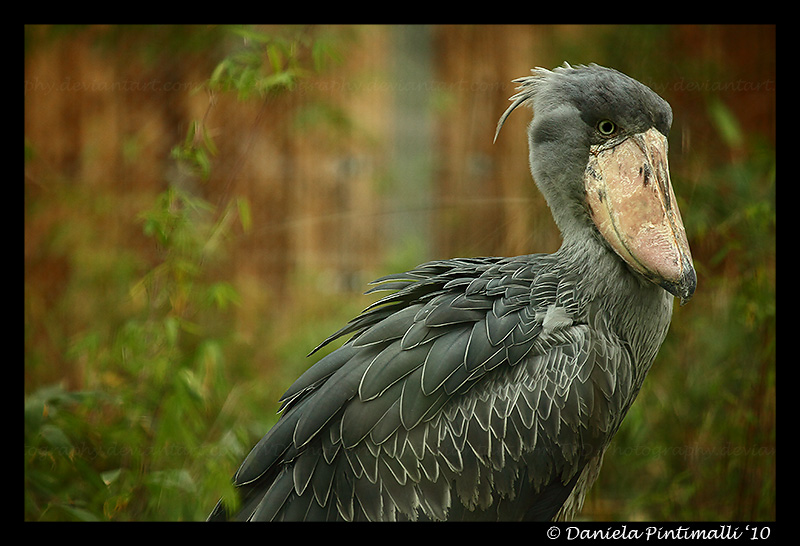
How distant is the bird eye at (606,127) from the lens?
175 centimetres

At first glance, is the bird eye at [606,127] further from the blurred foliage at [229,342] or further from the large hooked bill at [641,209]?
the blurred foliage at [229,342]

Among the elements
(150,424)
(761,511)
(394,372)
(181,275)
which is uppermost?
(181,275)

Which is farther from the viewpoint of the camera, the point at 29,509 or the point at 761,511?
the point at 761,511

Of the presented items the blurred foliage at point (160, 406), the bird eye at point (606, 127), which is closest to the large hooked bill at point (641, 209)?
the bird eye at point (606, 127)

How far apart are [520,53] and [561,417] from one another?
8.30ft

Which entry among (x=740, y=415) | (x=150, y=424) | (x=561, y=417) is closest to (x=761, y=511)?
(x=740, y=415)

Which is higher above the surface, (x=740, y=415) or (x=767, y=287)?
(x=767, y=287)

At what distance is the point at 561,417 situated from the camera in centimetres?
170

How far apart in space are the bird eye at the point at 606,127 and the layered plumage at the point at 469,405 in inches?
1.2

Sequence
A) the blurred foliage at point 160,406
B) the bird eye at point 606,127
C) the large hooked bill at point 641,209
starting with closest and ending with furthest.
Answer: the large hooked bill at point 641,209, the bird eye at point 606,127, the blurred foliage at point 160,406

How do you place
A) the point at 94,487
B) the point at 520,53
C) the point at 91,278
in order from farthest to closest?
the point at 520,53 < the point at 91,278 < the point at 94,487

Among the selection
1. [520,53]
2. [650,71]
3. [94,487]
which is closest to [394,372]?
[94,487]

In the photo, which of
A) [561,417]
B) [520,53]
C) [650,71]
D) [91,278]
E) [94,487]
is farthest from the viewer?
[520,53]

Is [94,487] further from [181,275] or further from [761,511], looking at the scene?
[761,511]
